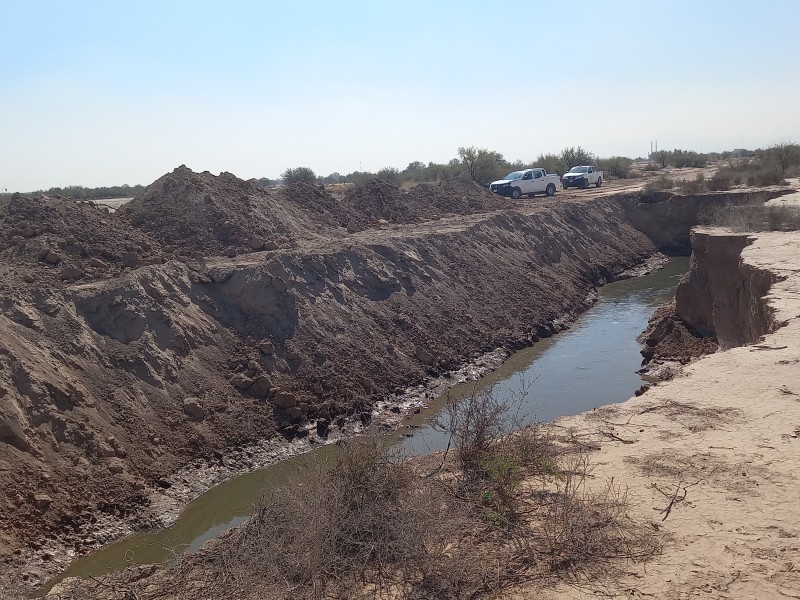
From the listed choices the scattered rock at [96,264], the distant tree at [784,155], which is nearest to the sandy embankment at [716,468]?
the scattered rock at [96,264]

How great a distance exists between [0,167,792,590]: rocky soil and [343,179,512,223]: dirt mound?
1766 mm

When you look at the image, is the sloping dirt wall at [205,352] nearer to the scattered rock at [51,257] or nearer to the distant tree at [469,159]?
the scattered rock at [51,257]

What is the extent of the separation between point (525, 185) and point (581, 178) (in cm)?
671

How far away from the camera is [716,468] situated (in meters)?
6.07

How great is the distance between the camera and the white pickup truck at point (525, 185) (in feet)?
109

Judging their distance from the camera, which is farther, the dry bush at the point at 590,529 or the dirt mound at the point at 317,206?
the dirt mound at the point at 317,206

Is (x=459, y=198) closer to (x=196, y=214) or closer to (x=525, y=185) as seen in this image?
(x=525, y=185)

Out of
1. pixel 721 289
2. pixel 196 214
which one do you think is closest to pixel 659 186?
pixel 721 289

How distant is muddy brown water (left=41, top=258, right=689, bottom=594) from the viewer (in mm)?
8562

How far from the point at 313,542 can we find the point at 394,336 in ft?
34.1

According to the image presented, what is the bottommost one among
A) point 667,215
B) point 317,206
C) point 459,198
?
point 667,215

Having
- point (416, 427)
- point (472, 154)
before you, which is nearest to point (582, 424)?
point (416, 427)

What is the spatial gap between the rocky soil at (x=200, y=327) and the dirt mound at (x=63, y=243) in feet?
0.15

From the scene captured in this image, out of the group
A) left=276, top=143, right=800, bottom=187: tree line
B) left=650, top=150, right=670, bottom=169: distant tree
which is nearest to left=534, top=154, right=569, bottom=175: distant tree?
left=276, top=143, right=800, bottom=187: tree line
